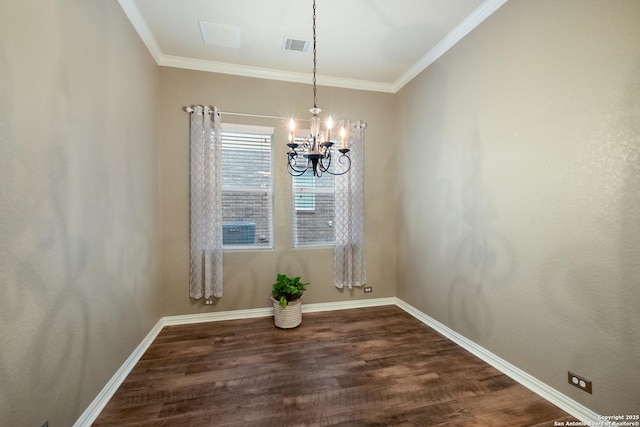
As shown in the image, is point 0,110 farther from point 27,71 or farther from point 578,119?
point 578,119

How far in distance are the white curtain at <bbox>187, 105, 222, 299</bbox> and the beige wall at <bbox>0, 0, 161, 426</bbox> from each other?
716mm

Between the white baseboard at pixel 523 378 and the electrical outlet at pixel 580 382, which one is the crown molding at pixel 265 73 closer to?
the white baseboard at pixel 523 378

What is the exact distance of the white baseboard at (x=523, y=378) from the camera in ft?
5.55

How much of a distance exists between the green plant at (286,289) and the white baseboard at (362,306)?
17.1 inches

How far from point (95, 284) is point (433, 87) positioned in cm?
365

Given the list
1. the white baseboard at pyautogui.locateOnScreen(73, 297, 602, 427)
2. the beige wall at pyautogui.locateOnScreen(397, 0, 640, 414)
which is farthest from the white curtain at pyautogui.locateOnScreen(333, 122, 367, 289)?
the beige wall at pyautogui.locateOnScreen(397, 0, 640, 414)

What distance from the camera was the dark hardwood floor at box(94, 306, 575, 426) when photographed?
1.73 m

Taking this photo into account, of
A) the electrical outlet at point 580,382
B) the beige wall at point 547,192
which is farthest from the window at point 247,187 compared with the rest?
the electrical outlet at point 580,382

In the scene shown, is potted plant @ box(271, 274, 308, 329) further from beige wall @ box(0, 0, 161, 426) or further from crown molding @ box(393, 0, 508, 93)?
crown molding @ box(393, 0, 508, 93)

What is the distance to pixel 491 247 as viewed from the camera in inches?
91.2

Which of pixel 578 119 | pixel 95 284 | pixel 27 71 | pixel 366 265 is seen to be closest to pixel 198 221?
pixel 95 284

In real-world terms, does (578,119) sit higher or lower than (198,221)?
higher

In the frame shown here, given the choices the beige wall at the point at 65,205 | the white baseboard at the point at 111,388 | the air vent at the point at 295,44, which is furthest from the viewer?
the air vent at the point at 295,44

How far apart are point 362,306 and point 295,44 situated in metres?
3.33
